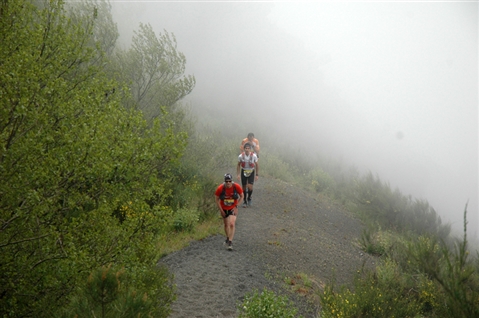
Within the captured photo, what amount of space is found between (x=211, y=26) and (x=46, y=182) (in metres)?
45.8

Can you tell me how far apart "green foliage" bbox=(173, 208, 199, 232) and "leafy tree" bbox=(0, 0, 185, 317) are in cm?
571

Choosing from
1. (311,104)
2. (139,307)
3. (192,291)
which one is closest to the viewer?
(139,307)

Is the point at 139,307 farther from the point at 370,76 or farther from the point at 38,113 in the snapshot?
the point at 370,76

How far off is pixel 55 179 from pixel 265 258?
19.7 ft

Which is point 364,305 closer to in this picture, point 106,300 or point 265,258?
point 265,258

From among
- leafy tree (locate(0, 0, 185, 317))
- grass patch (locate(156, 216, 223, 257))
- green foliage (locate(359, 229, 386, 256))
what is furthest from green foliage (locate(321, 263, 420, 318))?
green foliage (locate(359, 229, 386, 256))

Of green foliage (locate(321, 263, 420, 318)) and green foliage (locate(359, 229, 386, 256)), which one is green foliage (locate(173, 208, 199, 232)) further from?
green foliage (locate(359, 229, 386, 256))

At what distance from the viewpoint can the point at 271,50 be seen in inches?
2008

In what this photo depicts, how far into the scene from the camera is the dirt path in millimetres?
6807

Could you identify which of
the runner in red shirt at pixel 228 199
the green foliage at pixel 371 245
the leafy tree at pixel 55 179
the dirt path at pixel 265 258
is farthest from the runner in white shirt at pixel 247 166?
the leafy tree at pixel 55 179

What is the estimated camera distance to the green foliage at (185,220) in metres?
10.4

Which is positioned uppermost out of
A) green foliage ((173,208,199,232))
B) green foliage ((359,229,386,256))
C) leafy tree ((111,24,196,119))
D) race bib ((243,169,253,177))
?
leafy tree ((111,24,196,119))

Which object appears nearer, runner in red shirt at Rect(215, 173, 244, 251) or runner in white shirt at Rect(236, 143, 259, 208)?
runner in red shirt at Rect(215, 173, 244, 251)

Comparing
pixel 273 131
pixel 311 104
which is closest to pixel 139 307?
pixel 273 131
